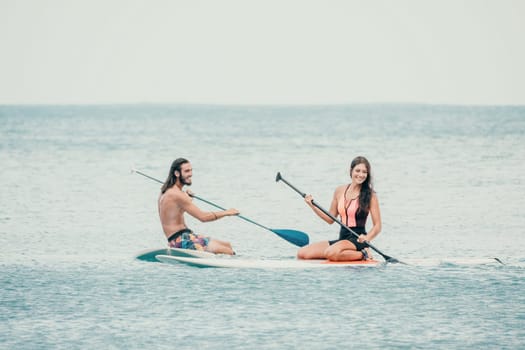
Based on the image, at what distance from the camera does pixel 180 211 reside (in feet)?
46.4

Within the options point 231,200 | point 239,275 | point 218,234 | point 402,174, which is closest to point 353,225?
point 239,275

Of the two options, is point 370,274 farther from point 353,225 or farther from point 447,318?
point 447,318

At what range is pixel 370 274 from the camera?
13.9m

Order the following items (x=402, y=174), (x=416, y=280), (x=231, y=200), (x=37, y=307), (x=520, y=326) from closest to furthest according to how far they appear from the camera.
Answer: (x=520, y=326)
(x=37, y=307)
(x=416, y=280)
(x=231, y=200)
(x=402, y=174)

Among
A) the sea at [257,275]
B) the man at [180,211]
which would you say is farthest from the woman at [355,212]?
the man at [180,211]

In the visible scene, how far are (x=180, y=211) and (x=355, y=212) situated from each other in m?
2.18

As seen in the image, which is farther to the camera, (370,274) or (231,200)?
(231,200)

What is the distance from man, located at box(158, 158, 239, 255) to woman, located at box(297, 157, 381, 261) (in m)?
1.26

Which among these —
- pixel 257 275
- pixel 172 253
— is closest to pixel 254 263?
pixel 257 275

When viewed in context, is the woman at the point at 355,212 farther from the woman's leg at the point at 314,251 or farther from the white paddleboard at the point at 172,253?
the white paddleboard at the point at 172,253

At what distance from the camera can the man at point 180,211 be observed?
45.9 ft

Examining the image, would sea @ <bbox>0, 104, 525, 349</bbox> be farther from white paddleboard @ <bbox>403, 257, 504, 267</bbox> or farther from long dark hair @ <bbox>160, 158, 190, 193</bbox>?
long dark hair @ <bbox>160, 158, 190, 193</bbox>

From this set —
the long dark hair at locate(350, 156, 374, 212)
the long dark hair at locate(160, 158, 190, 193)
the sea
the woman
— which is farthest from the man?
the long dark hair at locate(350, 156, 374, 212)

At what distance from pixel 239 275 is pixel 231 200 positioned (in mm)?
11495
